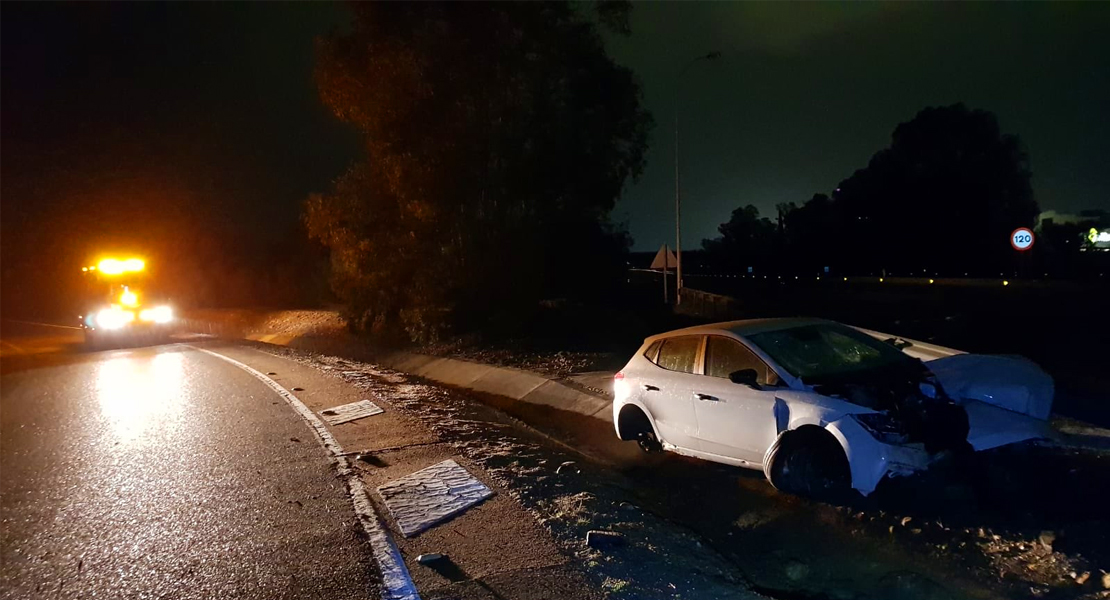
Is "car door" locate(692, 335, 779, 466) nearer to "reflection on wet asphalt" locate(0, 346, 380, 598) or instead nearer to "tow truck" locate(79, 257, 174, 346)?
"reflection on wet asphalt" locate(0, 346, 380, 598)

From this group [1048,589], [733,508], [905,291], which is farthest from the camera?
[905,291]

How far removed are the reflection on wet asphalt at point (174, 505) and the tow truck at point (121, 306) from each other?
720 inches

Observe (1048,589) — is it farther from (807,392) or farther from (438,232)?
(438,232)

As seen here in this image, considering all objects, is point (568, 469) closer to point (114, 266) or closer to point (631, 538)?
point (631, 538)

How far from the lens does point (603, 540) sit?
638cm

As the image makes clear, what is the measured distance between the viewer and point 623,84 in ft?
72.9

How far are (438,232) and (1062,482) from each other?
57.4 feet

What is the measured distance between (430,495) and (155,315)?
2809cm

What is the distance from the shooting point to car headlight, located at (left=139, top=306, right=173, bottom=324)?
3228 centimetres

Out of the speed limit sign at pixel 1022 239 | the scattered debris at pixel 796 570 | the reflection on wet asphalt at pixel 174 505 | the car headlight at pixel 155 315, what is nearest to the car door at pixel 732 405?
the scattered debris at pixel 796 570

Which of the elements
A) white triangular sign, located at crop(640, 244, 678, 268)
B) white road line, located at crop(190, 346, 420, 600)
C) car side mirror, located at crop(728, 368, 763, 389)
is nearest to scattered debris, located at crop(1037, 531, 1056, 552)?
car side mirror, located at crop(728, 368, 763, 389)

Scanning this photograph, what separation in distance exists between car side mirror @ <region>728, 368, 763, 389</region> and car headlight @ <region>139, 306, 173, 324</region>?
29523 millimetres

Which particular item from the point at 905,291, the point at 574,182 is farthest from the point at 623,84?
the point at 905,291

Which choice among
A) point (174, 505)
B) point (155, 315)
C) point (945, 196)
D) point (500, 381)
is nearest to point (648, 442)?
point (174, 505)
